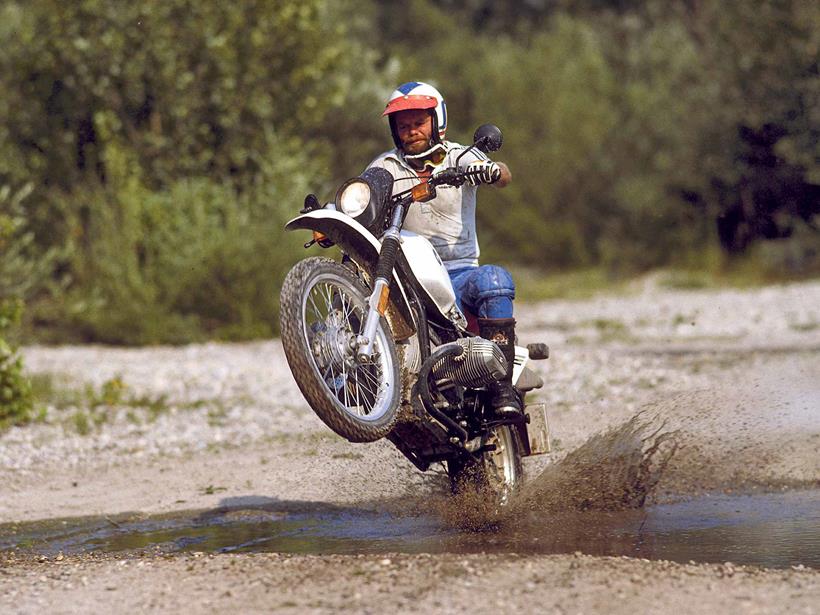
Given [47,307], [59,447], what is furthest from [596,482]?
[47,307]

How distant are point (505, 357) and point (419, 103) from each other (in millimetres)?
1311

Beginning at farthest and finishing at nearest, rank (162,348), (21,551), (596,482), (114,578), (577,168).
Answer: (577,168) → (162,348) → (596,482) → (21,551) → (114,578)

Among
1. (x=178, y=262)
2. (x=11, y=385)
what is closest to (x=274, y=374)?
(x=11, y=385)

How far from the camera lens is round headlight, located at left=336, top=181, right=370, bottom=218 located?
6.57 metres

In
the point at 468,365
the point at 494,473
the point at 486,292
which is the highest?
the point at 486,292

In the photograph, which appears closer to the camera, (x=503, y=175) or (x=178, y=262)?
(x=503, y=175)

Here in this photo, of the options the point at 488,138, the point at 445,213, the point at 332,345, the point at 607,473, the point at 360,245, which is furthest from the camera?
the point at 607,473

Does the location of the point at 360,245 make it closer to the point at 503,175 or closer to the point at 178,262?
the point at 503,175

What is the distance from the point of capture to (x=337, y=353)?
623 cm

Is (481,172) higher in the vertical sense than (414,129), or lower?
lower

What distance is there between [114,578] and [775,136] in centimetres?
2100

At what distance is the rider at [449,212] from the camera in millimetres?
6867

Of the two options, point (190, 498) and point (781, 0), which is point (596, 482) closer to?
point (190, 498)

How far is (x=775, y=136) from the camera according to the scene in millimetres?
24812
